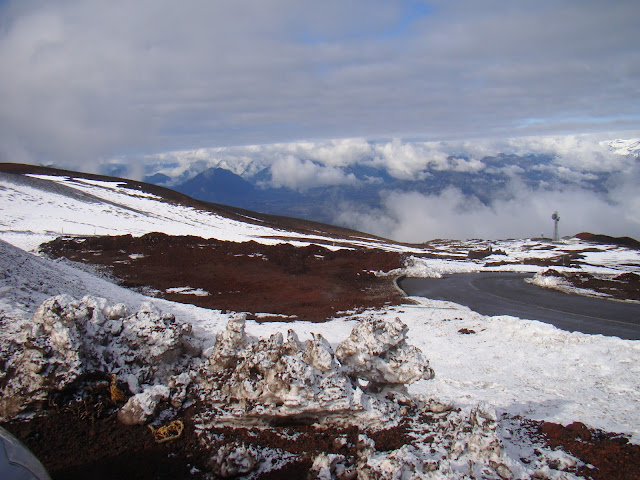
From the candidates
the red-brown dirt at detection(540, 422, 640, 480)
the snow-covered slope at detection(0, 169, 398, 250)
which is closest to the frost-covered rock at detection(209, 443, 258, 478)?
the red-brown dirt at detection(540, 422, 640, 480)

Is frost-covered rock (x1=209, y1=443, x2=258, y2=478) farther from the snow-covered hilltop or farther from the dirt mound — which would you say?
the dirt mound

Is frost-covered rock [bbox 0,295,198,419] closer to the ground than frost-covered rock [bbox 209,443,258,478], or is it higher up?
higher up

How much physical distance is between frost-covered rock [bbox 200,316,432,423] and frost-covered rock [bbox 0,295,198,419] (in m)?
1.29

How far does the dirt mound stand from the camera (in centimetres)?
2247

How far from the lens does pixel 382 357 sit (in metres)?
8.98

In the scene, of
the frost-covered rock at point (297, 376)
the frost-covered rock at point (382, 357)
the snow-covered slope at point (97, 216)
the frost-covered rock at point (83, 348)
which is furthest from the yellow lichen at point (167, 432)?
the snow-covered slope at point (97, 216)

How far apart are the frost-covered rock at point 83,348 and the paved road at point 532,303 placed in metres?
16.6

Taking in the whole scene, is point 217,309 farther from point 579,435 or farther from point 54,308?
point 579,435

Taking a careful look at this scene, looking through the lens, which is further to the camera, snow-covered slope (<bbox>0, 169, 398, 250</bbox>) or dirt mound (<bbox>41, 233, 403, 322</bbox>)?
snow-covered slope (<bbox>0, 169, 398, 250</bbox>)

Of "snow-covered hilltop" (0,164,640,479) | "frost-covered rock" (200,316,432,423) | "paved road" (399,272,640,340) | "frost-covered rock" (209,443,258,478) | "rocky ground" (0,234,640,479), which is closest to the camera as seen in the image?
"frost-covered rock" (209,443,258,478)

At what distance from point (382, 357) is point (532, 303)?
18.1m

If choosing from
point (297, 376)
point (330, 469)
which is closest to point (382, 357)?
point (297, 376)

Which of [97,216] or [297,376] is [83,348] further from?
[97,216]

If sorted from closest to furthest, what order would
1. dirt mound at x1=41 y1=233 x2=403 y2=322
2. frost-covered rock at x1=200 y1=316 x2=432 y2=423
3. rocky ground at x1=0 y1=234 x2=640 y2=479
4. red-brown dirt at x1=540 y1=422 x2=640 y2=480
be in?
1. rocky ground at x1=0 y1=234 x2=640 y2=479
2. red-brown dirt at x1=540 y1=422 x2=640 y2=480
3. frost-covered rock at x1=200 y1=316 x2=432 y2=423
4. dirt mound at x1=41 y1=233 x2=403 y2=322
